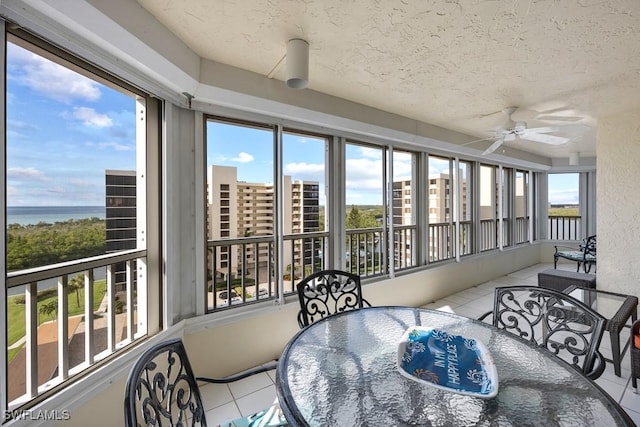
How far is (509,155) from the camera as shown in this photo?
538cm

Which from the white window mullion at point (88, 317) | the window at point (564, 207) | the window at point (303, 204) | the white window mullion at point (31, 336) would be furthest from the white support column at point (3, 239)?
the window at point (564, 207)

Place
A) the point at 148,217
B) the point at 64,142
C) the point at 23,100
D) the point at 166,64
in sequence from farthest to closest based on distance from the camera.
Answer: the point at 148,217 < the point at 166,64 < the point at 64,142 < the point at 23,100

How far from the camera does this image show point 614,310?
2525 mm

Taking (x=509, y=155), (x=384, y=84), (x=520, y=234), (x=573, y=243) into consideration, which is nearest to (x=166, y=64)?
(x=384, y=84)

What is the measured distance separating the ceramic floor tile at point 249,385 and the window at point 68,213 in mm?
859

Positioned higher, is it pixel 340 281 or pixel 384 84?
pixel 384 84

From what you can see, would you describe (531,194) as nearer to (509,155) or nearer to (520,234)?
(520,234)

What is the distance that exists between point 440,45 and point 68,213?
2605 mm

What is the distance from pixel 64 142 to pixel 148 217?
0.71 meters

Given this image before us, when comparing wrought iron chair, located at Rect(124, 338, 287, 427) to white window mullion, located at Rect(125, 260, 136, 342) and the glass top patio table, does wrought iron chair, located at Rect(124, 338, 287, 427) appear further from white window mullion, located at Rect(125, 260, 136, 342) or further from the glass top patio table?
white window mullion, located at Rect(125, 260, 136, 342)

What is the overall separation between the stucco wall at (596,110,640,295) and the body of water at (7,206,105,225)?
4.96 m

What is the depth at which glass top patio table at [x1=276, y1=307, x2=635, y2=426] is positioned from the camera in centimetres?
98

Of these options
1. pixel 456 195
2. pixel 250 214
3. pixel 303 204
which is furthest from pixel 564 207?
pixel 250 214

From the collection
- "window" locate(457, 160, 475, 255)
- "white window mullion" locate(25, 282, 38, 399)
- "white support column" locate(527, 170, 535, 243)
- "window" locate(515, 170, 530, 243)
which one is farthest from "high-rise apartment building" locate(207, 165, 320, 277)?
"white support column" locate(527, 170, 535, 243)
